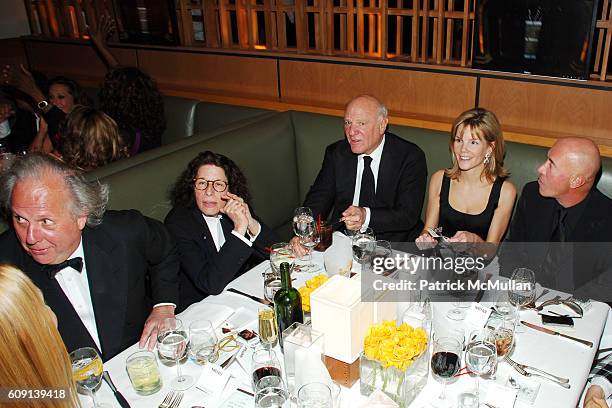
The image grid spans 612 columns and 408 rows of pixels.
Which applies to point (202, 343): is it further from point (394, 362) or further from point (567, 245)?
point (567, 245)

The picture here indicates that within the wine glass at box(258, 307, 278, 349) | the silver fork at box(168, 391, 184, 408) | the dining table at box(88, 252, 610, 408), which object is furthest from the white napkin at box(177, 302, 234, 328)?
the silver fork at box(168, 391, 184, 408)

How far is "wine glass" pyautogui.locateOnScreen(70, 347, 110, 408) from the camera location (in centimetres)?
164

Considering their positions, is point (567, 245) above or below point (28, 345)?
below

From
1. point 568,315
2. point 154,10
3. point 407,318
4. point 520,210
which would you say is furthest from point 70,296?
point 154,10

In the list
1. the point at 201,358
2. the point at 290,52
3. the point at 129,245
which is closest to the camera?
the point at 201,358

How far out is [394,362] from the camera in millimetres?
1548

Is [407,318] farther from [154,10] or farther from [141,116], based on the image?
[154,10]

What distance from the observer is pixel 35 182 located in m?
1.96

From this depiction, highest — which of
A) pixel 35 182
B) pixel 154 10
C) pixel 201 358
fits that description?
pixel 154 10

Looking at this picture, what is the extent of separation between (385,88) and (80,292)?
2898 millimetres

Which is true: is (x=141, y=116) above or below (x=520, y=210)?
above

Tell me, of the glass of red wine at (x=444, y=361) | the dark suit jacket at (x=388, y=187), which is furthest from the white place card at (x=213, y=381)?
the dark suit jacket at (x=388, y=187)

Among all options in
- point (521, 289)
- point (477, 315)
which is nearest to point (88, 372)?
point (477, 315)

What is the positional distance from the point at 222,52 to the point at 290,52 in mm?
723
